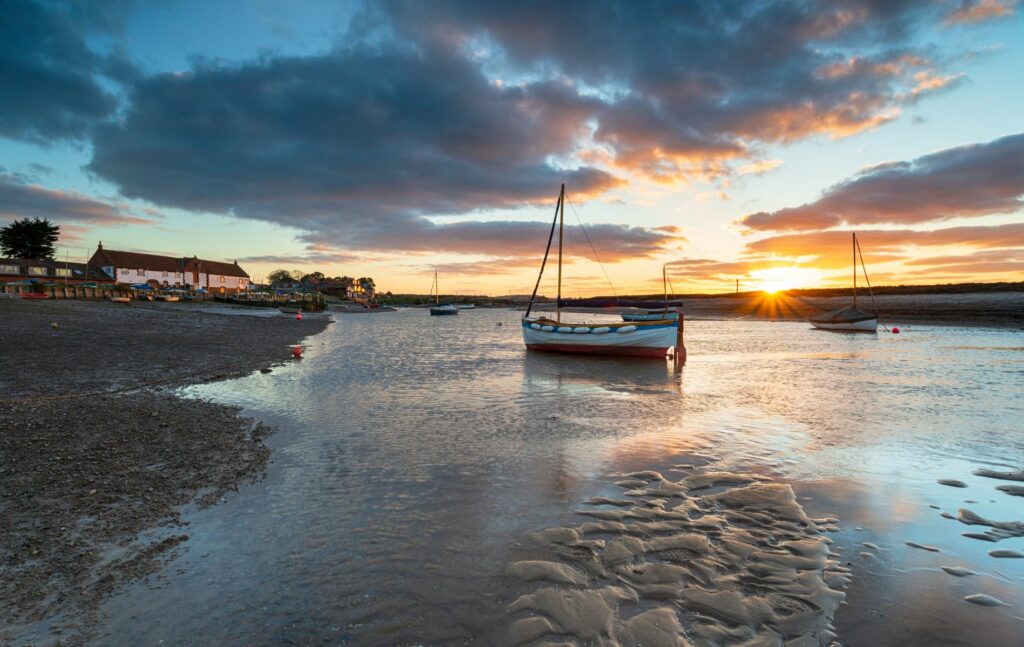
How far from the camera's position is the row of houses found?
78.2 meters

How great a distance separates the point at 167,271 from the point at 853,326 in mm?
123096

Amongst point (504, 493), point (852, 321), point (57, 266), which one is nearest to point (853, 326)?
point (852, 321)

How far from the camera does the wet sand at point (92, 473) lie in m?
4.42

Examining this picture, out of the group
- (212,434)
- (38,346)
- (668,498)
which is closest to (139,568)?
(212,434)

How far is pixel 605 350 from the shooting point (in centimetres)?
2856

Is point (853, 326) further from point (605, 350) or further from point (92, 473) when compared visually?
point (92, 473)

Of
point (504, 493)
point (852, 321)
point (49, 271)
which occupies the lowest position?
point (504, 493)

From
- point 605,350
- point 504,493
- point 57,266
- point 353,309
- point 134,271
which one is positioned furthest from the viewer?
point 353,309

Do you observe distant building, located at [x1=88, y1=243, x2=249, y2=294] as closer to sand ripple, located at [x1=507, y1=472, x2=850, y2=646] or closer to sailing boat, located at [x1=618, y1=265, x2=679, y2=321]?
sailing boat, located at [x1=618, y1=265, x2=679, y2=321]

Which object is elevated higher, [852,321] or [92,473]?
[852,321]

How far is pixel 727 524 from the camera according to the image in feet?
19.7

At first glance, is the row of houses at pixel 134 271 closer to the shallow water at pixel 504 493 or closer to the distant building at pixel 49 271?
the distant building at pixel 49 271

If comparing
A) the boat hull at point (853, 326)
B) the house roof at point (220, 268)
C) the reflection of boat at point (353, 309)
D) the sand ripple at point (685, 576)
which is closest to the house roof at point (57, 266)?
the house roof at point (220, 268)

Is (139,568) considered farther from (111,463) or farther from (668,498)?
(668,498)
